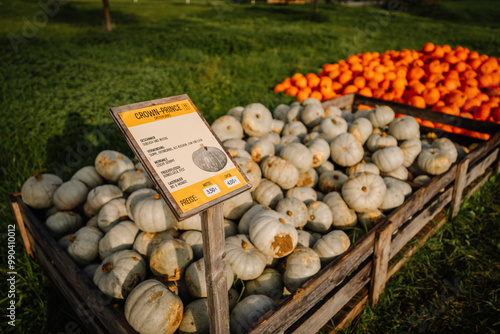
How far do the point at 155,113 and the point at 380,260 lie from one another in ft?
7.93

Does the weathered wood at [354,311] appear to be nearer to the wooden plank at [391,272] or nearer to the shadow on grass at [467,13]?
the wooden plank at [391,272]

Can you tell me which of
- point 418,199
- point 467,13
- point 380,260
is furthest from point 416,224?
point 467,13

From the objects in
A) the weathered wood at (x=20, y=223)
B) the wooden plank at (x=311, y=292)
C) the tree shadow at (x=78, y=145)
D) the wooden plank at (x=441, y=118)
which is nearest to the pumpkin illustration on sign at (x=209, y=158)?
the wooden plank at (x=311, y=292)

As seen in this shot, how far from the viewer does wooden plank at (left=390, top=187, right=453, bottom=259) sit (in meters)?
3.32

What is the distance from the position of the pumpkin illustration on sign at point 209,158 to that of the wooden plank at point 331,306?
4.62ft

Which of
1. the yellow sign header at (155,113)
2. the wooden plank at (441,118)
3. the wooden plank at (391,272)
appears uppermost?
the yellow sign header at (155,113)

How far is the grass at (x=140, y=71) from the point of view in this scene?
3494 millimetres

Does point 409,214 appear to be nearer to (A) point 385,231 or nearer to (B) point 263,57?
(A) point 385,231

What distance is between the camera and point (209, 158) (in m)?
1.79

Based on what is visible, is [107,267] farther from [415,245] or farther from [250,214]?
[415,245]

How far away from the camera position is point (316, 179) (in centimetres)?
407

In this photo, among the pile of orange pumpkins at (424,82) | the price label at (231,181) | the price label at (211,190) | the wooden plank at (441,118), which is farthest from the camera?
the pile of orange pumpkins at (424,82)

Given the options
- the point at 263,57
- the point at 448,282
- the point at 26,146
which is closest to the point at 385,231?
the point at 448,282

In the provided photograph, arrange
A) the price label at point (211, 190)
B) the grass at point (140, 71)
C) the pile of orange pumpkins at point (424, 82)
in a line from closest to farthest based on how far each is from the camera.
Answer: the price label at point (211, 190)
the grass at point (140, 71)
the pile of orange pumpkins at point (424, 82)
